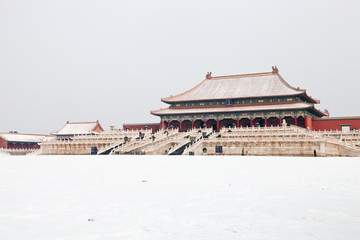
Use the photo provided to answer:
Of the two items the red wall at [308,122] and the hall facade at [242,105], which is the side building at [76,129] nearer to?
the hall facade at [242,105]

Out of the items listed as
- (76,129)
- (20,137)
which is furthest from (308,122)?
(20,137)

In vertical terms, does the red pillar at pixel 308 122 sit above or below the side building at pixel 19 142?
above

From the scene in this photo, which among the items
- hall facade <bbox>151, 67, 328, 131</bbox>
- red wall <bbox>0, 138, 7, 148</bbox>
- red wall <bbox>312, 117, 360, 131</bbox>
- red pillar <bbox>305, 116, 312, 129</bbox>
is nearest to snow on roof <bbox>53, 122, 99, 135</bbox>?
red wall <bbox>0, 138, 7, 148</bbox>

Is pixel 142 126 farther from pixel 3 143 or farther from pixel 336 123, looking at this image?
pixel 336 123

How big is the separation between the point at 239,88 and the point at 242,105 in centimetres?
519

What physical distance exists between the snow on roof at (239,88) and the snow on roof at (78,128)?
22643 mm

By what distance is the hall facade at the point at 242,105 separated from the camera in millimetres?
52503

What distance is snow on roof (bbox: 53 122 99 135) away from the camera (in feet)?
244

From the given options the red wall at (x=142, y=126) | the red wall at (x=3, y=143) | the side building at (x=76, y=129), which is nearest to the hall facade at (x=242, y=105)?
the red wall at (x=142, y=126)

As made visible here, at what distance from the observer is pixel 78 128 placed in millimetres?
75750
